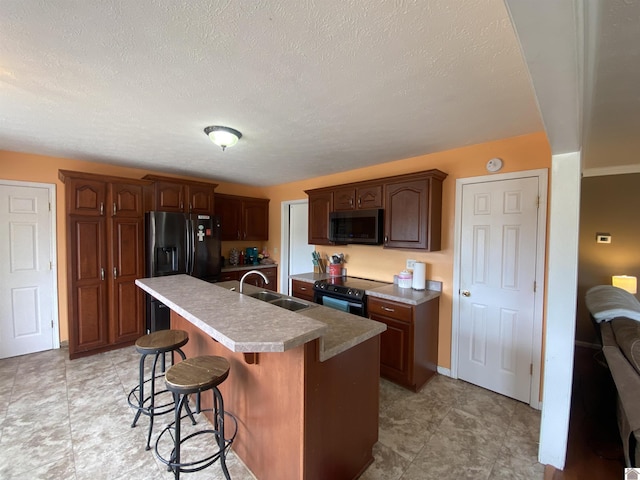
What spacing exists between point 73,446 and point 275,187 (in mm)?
4093

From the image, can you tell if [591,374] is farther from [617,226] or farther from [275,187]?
[275,187]

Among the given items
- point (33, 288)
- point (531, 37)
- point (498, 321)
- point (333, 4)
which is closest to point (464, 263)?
point (498, 321)

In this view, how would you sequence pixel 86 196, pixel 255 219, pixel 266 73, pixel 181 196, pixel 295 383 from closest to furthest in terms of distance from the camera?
1. pixel 295 383
2. pixel 266 73
3. pixel 86 196
4. pixel 181 196
5. pixel 255 219

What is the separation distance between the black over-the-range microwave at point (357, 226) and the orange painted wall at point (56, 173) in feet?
9.43

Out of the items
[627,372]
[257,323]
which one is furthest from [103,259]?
[627,372]

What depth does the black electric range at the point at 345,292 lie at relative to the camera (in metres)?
2.98

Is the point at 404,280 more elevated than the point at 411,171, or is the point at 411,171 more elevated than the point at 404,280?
the point at 411,171

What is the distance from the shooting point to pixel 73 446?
75.3 inches

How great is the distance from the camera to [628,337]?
1.88 meters

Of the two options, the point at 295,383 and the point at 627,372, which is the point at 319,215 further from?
the point at 627,372

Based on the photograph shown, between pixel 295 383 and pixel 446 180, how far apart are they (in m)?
2.47

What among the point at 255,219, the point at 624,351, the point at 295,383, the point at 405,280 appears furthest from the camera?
the point at 255,219

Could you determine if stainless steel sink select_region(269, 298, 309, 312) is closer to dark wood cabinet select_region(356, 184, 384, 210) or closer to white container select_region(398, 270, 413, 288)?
white container select_region(398, 270, 413, 288)

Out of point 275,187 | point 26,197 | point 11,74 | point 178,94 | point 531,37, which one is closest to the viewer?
A: point 531,37
